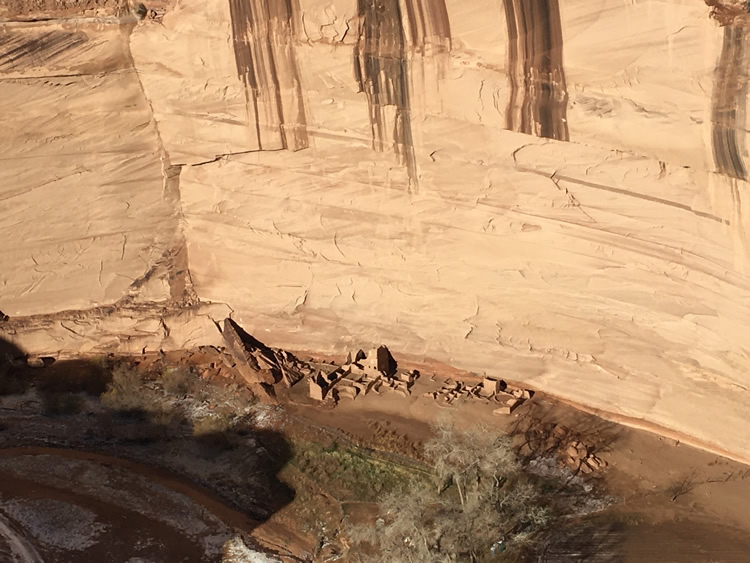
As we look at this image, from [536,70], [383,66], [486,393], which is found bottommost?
[486,393]

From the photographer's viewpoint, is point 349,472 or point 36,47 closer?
point 349,472

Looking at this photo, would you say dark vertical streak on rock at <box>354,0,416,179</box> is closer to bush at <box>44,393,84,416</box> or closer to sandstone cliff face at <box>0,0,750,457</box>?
sandstone cliff face at <box>0,0,750,457</box>

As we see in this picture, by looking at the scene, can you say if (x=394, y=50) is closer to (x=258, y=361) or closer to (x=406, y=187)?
(x=406, y=187)

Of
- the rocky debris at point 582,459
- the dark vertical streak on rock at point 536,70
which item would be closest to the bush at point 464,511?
the rocky debris at point 582,459

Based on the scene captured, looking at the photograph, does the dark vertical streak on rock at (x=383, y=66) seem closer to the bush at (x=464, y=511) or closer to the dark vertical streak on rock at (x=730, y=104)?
the dark vertical streak on rock at (x=730, y=104)

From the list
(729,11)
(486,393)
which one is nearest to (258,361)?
(486,393)

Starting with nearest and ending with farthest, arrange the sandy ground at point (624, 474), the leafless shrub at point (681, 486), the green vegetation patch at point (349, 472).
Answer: the sandy ground at point (624, 474), the leafless shrub at point (681, 486), the green vegetation patch at point (349, 472)

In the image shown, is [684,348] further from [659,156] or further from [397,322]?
[397,322]

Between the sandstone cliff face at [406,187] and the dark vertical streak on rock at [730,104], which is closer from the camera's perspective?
the dark vertical streak on rock at [730,104]
